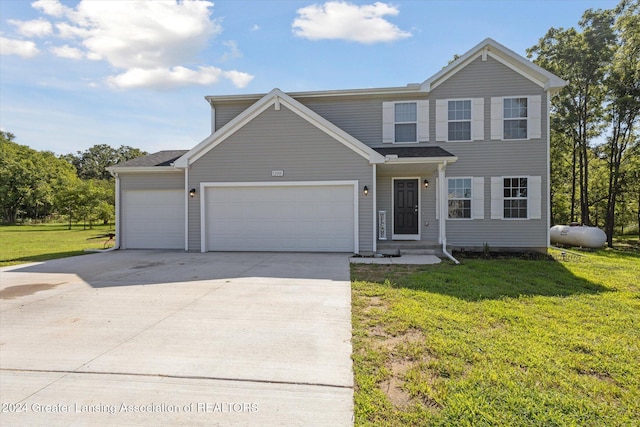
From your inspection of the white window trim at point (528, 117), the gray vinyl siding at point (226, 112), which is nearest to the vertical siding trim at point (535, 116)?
the white window trim at point (528, 117)

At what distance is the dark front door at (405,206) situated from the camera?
1170 cm

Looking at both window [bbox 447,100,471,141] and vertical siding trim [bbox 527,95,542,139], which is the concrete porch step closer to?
window [bbox 447,100,471,141]

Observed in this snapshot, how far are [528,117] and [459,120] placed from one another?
2.22 metres

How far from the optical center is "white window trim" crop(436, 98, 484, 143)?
11.5 meters

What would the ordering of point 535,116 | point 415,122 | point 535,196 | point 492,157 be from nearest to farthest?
point 535,116 → point 535,196 → point 492,157 → point 415,122

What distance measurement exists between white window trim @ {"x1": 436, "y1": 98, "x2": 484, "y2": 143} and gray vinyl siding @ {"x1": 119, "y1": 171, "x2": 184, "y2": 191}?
9.05 metres

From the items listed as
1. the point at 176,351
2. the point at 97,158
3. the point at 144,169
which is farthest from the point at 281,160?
the point at 97,158

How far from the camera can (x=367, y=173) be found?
1012cm

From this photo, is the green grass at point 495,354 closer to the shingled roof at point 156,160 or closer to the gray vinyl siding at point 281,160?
the gray vinyl siding at point 281,160

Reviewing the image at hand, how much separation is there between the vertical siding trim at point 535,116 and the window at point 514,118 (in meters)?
0.18

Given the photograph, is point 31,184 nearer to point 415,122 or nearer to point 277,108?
point 277,108

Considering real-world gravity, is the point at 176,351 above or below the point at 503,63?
below

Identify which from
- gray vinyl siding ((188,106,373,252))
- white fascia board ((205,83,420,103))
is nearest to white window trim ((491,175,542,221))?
white fascia board ((205,83,420,103))

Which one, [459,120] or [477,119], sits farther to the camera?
[459,120]
